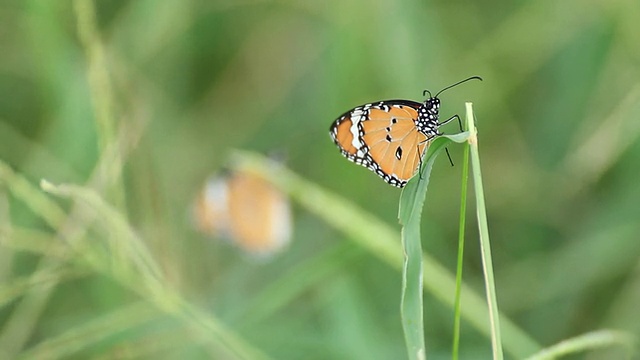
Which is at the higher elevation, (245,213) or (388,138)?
(245,213)

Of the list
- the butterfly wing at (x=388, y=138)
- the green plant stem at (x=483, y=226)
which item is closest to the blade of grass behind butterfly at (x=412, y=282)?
the green plant stem at (x=483, y=226)

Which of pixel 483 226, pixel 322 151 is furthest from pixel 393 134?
pixel 322 151

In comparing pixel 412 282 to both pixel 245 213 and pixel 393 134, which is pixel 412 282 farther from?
pixel 245 213

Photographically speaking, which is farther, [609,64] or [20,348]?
[609,64]

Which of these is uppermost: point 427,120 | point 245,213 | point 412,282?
point 245,213

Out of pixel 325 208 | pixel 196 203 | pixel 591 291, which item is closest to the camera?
pixel 325 208

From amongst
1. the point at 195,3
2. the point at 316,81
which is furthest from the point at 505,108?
the point at 195,3

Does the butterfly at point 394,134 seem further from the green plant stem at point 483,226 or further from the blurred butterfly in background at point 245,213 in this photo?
the blurred butterfly in background at point 245,213

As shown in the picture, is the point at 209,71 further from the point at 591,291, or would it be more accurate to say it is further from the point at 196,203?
the point at 591,291
